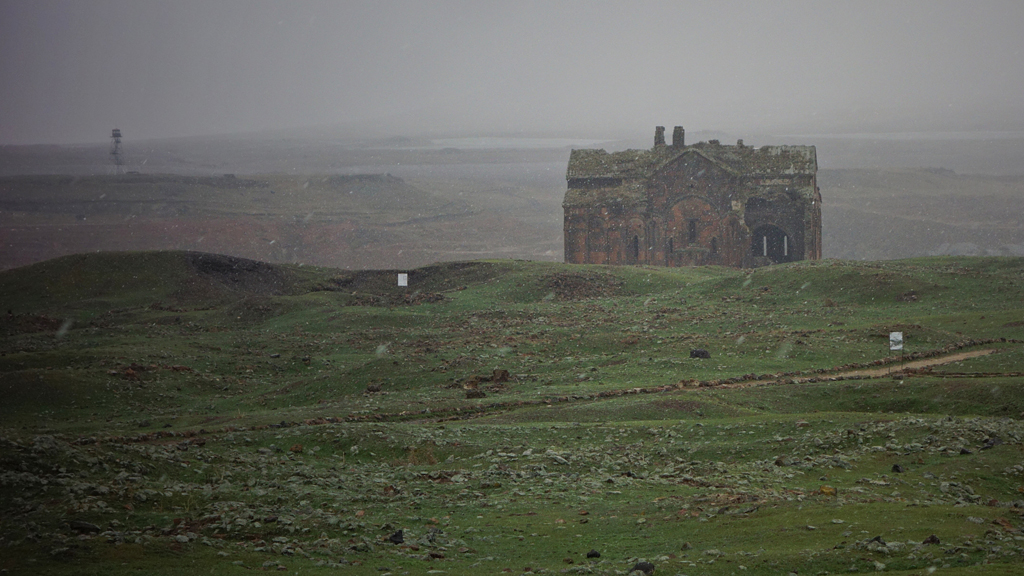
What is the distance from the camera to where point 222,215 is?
141625mm

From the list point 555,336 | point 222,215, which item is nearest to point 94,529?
point 555,336

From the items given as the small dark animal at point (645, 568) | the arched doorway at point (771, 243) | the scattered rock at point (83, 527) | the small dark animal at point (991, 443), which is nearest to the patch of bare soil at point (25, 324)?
the scattered rock at point (83, 527)

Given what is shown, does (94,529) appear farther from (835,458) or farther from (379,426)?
(835,458)

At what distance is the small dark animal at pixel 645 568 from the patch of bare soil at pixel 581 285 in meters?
41.3

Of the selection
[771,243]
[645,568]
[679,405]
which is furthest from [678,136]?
[645,568]

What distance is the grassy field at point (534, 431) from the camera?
14844 millimetres

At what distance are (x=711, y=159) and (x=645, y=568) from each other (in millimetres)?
62521

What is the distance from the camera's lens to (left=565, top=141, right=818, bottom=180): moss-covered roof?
73062 mm

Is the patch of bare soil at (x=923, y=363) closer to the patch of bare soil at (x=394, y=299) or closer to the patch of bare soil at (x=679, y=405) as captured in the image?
the patch of bare soil at (x=679, y=405)

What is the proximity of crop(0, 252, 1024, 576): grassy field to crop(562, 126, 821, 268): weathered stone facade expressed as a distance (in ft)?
56.6

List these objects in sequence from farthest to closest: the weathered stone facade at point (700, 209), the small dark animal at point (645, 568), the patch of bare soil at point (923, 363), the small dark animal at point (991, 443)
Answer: the weathered stone facade at point (700, 209), the patch of bare soil at point (923, 363), the small dark animal at point (991, 443), the small dark animal at point (645, 568)

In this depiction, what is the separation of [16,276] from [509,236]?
92.1m

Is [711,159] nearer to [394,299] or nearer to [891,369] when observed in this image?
[394,299]

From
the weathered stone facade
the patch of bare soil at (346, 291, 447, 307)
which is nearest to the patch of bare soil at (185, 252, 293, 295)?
the patch of bare soil at (346, 291, 447, 307)
